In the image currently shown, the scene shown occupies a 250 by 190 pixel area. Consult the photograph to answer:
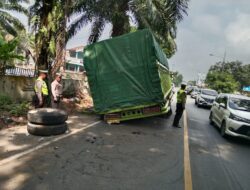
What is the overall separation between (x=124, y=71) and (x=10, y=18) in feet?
60.4

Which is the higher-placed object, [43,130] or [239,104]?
[239,104]

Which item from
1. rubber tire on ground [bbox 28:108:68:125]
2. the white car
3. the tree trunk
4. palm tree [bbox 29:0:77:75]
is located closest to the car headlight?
the white car

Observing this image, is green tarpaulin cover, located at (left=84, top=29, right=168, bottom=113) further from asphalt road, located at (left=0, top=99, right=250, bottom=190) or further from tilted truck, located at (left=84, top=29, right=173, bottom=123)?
asphalt road, located at (left=0, top=99, right=250, bottom=190)

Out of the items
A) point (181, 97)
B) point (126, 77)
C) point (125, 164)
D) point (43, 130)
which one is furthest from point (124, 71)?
point (125, 164)

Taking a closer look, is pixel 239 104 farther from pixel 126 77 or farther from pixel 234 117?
pixel 126 77

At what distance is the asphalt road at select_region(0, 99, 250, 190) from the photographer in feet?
17.3

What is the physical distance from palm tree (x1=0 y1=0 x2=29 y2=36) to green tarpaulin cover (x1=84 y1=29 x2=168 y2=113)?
53.8ft

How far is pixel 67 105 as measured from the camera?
1558 centimetres

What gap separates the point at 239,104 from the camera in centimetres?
1158

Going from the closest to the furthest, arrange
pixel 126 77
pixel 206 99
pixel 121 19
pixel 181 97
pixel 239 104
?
pixel 126 77 → pixel 239 104 → pixel 181 97 → pixel 121 19 → pixel 206 99

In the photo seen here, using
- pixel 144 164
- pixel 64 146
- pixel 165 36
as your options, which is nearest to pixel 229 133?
pixel 144 164

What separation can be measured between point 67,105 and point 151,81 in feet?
20.6

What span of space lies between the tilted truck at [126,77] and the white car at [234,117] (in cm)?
223

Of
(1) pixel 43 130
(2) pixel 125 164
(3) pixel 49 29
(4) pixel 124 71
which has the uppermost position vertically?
(3) pixel 49 29
